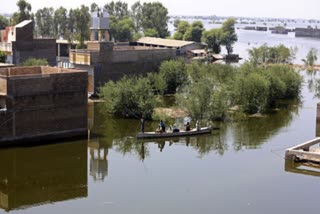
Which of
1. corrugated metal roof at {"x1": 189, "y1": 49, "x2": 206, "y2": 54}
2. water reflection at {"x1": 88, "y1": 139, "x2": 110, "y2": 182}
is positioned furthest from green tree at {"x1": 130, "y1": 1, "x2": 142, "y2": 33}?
→ water reflection at {"x1": 88, "y1": 139, "x2": 110, "y2": 182}

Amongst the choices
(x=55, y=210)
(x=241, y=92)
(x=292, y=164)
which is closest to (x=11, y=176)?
(x=55, y=210)

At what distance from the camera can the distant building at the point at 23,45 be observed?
57406 millimetres

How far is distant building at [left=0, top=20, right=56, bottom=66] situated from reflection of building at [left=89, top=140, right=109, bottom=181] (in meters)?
27.6

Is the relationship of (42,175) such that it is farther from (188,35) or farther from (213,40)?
(188,35)

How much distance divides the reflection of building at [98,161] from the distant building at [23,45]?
27641mm

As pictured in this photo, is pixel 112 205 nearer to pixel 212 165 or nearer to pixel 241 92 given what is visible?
pixel 212 165

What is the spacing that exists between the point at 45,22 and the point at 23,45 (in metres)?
60.6

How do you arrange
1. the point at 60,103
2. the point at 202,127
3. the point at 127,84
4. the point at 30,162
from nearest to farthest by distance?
the point at 30,162, the point at 60,103, the point at 202,127, the point at 127,84

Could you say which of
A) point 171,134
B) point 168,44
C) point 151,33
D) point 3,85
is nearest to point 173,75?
point 171,134

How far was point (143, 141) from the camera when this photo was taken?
1309 inches

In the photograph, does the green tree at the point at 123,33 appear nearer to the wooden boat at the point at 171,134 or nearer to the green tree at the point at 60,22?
the green tree at the point at 60,22

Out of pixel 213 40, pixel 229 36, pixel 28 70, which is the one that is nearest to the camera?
pixel 28 70

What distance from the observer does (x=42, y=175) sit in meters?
26.4

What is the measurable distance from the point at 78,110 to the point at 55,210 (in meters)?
11.1
